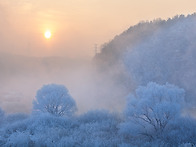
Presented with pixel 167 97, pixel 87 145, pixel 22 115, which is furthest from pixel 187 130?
pixel 22 115

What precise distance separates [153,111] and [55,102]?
10.5m

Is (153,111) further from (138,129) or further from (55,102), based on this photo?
(55,102)

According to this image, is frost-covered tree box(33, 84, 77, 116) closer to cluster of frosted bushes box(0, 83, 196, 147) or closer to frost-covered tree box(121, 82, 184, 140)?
cluster of frosted bushes box(0, 83, 196, 147)

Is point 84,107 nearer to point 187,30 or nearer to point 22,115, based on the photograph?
point 22,115

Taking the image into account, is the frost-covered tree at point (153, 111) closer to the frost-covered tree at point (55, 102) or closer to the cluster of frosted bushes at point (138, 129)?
the cluster of frosted bushes at point (138, 129)

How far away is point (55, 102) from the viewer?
84.4 feet

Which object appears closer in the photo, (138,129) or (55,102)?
(138,129)

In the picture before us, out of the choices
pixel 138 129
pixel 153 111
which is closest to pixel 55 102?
pixel 138 129

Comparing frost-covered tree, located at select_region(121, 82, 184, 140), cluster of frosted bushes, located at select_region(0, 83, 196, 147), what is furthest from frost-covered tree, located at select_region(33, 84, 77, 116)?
frost-covered tree, located at select_region(121, 82, 184, 140)

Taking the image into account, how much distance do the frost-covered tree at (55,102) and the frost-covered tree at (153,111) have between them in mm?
8372

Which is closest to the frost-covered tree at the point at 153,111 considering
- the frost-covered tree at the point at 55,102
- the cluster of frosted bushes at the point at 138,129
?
the cluster of frosted bushes at the point at 138,129

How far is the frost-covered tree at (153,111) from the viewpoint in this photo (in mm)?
18044

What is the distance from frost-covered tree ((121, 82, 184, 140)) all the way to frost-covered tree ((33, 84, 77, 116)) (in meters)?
8.37

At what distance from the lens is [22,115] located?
30.2 metres
